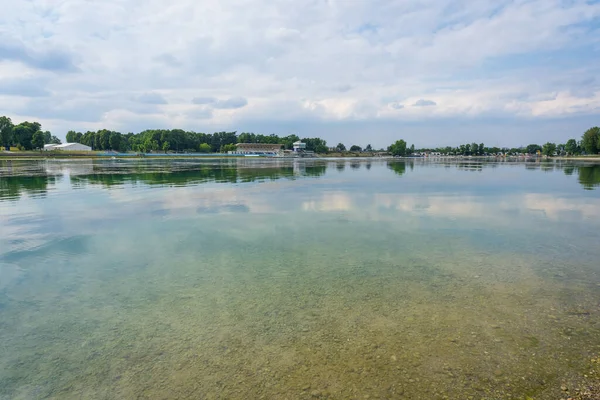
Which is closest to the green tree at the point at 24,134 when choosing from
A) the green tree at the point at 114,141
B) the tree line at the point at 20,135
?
the tree line at the point at 20,135

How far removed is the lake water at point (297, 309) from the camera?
5508 mm

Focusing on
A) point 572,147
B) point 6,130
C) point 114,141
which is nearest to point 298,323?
point 6,130

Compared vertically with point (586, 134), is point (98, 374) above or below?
below

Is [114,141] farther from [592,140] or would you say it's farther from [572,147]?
[572,147]

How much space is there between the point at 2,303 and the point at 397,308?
31.1ft

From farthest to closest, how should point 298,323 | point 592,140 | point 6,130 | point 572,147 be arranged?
point 572,147
point 592,140
point 6,130
point 298,323

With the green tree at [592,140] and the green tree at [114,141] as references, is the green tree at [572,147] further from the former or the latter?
the green tree at [114,141]

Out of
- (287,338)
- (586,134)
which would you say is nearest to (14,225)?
(287,338)

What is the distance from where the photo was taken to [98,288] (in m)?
9.25

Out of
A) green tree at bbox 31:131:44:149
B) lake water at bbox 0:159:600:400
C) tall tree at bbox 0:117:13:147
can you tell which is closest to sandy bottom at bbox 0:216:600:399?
lake water at bbox 0:159:600:400

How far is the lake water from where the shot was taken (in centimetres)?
551

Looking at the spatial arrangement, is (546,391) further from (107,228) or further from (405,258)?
(107,228)

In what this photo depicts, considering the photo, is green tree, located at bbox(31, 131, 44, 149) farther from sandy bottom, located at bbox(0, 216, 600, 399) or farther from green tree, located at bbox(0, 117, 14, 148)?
sandy bottom, located at bbox(0, 216, 600, 399)

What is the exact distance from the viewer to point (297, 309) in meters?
7.86
